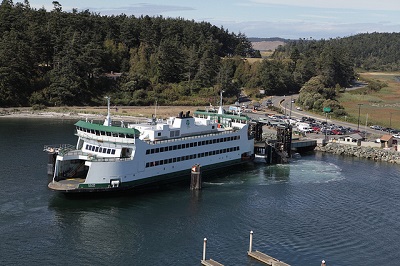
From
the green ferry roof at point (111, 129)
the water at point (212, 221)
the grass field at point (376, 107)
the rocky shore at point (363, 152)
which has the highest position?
the green ferry roof at point (111, 129)

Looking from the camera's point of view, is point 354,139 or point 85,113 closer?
point 354,139

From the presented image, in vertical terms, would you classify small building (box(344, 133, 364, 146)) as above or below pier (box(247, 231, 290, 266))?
above

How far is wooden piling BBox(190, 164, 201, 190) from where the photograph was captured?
2226 inches

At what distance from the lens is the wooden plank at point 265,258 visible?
37188mm

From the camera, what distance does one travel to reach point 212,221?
47.7m

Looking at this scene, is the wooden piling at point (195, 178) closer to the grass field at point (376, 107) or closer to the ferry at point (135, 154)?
the ferry at point (135, 154)

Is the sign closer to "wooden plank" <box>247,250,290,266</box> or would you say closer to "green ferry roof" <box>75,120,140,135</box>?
"green ferry roof" <box>75,120,140,135</box>

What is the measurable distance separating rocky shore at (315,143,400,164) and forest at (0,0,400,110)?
33.7 m

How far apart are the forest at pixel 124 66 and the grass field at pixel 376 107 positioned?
6.09 m

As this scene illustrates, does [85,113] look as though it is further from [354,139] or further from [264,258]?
[264,258]

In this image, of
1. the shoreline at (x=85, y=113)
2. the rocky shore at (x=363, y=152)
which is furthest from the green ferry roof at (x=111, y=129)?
the shoreline at (x=85, y=113)

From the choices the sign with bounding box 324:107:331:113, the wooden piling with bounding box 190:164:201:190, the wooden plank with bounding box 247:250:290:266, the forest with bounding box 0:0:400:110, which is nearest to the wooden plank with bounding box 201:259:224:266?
the wooden plank with bounding box 247:250:290:266

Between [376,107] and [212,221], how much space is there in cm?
9720

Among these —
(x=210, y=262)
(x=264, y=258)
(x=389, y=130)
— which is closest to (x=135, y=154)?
(x=210, y=262)
